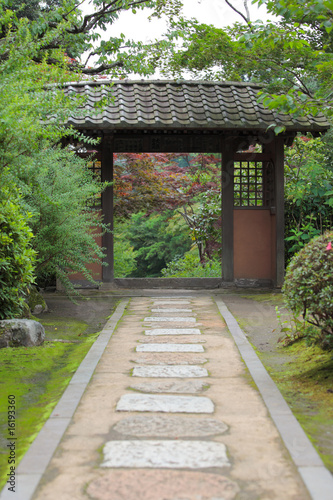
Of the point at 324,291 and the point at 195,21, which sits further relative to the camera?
the point at 195,21

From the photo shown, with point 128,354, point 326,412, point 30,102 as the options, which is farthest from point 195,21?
point 326,412

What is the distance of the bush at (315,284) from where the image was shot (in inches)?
172

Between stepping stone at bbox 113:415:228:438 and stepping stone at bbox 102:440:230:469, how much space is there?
0.14m

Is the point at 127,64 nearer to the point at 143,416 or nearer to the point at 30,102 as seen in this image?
the point at 30,102

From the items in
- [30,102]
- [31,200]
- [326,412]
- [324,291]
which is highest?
[30,102]

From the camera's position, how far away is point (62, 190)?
26.1 feet

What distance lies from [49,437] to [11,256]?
10.5 ft

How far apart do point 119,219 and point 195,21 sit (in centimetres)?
575

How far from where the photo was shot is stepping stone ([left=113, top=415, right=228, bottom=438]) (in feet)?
10.5

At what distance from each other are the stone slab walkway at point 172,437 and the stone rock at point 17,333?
0.93m

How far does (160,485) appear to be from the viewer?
8.38 feet

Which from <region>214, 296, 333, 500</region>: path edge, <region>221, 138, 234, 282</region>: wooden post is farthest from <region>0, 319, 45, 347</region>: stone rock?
<region>221, 138, 234, 282</region>: wooden post

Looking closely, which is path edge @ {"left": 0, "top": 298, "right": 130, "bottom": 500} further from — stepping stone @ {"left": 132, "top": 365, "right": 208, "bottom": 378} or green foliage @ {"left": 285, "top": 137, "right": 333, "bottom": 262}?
green foliage @ {"left": 285, "top": 137, "right": 333, "bottom": 262}

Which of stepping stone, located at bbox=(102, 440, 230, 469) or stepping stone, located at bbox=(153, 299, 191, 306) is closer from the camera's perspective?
stepping stone, located at bbox=(102, 440, 230, 469)
